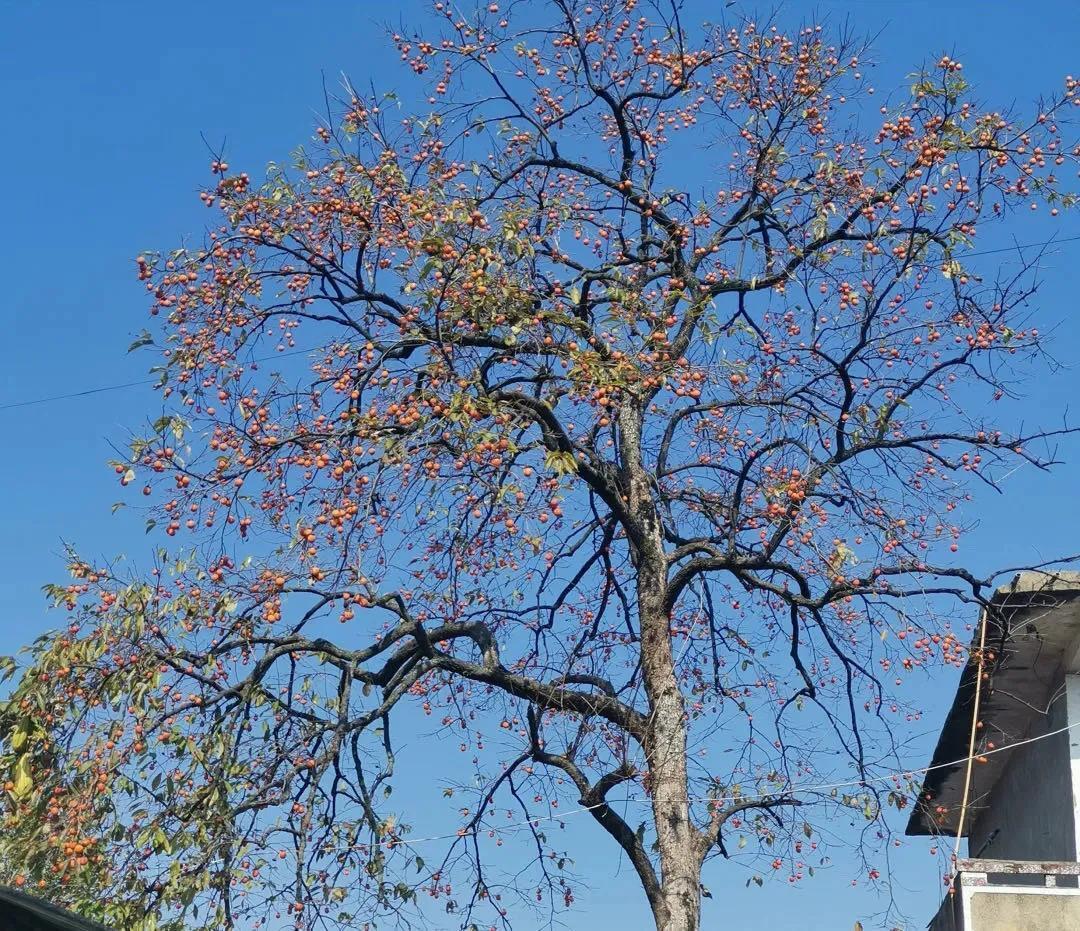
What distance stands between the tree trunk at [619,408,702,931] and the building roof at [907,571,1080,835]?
1995 mm

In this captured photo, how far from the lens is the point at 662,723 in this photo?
424 inches

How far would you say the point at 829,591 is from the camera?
10.9 m

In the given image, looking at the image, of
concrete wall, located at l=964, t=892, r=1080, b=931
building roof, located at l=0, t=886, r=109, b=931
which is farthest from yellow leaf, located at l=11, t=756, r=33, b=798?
concrete wall, located at l=964, t=892, r=1080, b=931

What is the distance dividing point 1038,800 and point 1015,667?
4.97 feet

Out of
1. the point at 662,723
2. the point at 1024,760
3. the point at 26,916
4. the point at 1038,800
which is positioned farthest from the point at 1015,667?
the point at 26,916

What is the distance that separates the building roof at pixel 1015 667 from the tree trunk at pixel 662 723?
1995mm

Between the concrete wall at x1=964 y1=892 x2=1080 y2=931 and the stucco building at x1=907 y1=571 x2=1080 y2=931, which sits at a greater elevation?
the stucco building at x1=907 y1=571 x2=1080 y2=931

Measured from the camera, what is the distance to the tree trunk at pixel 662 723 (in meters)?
10.2

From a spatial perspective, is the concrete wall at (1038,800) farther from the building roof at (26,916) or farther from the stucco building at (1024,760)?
the building roof at (26,916)

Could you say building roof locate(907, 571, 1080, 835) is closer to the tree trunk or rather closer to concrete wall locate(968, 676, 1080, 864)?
concrete wall locate(968, 676, 1080, 864)

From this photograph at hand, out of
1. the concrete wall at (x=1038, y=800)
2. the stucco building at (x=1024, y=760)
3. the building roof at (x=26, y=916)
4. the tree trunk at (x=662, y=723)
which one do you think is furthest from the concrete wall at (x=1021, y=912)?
the building roof at (x=26, y=916)

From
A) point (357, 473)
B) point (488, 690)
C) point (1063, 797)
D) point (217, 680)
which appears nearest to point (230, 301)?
point (357, 473)

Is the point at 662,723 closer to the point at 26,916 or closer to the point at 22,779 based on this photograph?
the point at 22,779

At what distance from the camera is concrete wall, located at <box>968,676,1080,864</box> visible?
1184cm
